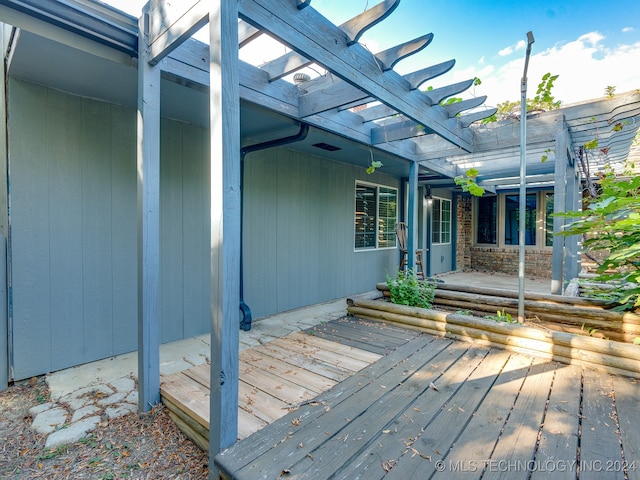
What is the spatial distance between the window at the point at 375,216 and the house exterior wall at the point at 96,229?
2.16 meters

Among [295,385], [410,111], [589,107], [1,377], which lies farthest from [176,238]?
[589,107]

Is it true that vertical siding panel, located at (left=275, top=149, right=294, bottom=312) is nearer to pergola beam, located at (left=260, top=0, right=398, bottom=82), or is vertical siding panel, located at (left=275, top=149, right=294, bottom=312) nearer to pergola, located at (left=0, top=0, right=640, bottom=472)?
pergola, located at (left=0, top=0, right=640, bottom=472)

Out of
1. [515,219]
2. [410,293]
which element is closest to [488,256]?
[515,219]

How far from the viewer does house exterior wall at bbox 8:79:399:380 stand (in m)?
2.58

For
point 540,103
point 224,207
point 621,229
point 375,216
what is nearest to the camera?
point 224,207

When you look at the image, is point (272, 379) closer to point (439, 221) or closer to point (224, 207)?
point (224, 207)

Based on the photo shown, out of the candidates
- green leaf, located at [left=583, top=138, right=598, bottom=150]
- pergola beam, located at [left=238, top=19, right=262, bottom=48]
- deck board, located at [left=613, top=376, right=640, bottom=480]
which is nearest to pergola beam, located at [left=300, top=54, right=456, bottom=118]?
pergola beam, located at [left=238, top=19, right=262, bottom=48]

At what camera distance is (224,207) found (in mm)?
1429

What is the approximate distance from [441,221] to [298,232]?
207 inches

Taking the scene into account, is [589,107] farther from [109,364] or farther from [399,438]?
[109,364]

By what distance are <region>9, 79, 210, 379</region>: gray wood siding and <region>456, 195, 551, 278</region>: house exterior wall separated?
806 centimetres

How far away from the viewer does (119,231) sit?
309 cm

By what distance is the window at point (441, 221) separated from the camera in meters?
8.41

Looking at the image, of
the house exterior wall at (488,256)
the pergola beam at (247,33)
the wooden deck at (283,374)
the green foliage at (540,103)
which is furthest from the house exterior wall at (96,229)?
the house exterior wall at (488,256)
